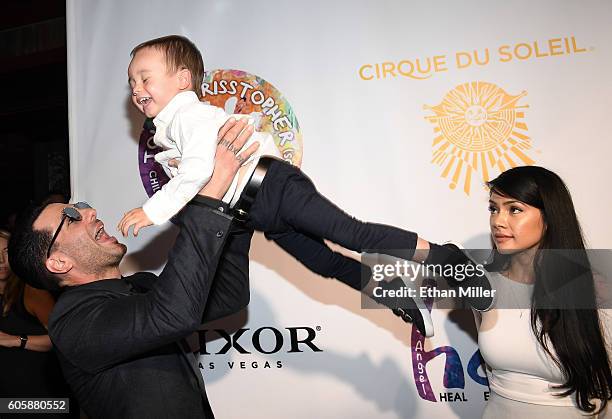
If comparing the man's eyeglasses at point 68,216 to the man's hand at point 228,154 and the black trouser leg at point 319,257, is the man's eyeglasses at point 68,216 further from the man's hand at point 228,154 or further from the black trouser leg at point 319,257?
the black trouser leg at point 319,257

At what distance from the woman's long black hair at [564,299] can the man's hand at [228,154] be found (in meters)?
0.90

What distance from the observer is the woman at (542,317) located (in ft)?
5.73

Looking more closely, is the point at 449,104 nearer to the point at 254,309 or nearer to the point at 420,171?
the point at 420,171

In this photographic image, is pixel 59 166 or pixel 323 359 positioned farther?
pixel 59 166

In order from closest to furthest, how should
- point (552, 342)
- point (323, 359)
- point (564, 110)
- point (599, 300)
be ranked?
point (552, 342) → point (599, 300) → point (564, 110) → point (323, 359)

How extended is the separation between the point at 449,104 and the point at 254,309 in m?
1.21

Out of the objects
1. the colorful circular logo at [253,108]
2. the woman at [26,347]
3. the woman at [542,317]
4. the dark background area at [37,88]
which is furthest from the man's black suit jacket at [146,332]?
the dark background area at [37,88]

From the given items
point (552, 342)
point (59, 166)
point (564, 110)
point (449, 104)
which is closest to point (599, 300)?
point (552, 342)

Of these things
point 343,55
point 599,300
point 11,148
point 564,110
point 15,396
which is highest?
point 11,148

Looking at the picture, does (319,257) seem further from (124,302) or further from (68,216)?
(68,216)

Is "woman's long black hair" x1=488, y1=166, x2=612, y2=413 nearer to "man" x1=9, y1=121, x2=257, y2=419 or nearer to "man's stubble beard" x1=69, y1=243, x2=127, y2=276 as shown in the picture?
"man" x1=9, y1=121, x2=257, y2=419

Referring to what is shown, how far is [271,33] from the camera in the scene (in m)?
2.46

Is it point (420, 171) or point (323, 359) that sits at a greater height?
point (420, 171)

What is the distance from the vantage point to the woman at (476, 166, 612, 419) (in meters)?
1.75
